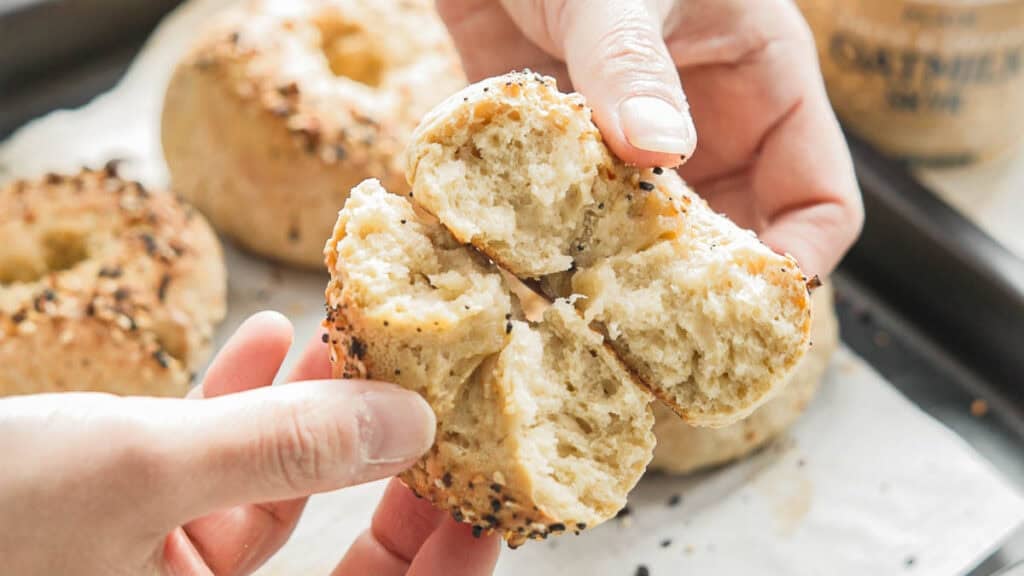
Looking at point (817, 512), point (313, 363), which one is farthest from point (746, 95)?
point (313, 363)

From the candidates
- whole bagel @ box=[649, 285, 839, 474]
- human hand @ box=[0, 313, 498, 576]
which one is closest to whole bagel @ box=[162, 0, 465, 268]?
whole bagel @ box=[649, 285, 839, 474]

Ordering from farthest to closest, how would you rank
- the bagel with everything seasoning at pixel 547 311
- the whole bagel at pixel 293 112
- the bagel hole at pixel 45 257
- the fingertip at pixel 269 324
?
1. the whole bagel at pixel 293 112
2. the bagel hole at pixel 45 257
3. the fingertip at pixel 269 324
4. the bagel with everything seasoning at pixel 547 311

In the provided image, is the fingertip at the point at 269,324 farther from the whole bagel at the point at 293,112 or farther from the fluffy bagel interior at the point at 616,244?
the whole bagel at the point at 293,112

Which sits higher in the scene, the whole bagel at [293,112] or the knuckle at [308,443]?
the knuckle at [308,443]

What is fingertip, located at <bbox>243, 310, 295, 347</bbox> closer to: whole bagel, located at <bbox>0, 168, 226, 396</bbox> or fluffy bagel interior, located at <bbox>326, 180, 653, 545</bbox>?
fluffy bagel interior, located at <bbox>326, 180, 653, 545</bbox>

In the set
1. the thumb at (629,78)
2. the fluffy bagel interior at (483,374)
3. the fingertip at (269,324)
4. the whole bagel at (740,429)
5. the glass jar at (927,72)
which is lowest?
the whole bagel at (740,429)

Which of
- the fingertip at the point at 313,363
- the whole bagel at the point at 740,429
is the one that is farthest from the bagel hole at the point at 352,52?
the whole bagel at the point at 740,429

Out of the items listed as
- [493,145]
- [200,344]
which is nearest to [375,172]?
[200,344]
